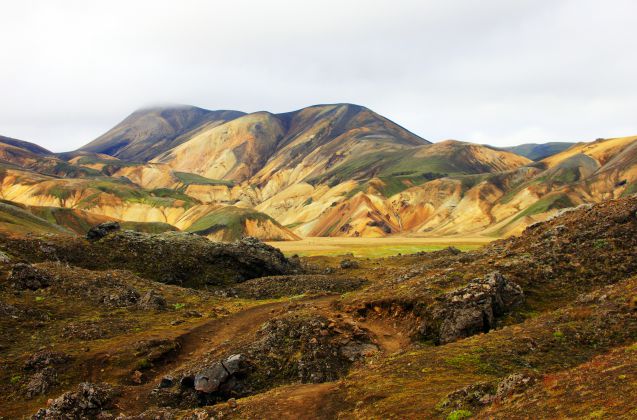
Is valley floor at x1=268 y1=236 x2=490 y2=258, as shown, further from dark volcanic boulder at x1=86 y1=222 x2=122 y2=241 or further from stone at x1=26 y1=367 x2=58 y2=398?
stone at x1=26 y1=367 x2=58 y2=398

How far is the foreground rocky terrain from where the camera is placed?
1638 cm

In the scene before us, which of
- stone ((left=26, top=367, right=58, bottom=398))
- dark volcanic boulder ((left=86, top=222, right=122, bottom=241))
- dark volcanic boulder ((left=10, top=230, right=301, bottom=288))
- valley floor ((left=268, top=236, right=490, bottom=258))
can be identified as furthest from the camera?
valley floor ((left=268, top=236, right=490, bottom=258))

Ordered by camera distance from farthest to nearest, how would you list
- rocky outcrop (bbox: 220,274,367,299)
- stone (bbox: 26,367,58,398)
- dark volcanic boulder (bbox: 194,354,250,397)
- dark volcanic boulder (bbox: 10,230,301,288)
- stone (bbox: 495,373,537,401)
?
rocky outcrop (bbox: 220,274,367,299) → dark volcanic boulder (bbox: 10,230,301,288) → stone (bbox: 26,367,58,398) → dark volcanic boulder (bbox: 194,354,250,397) → stone (bbox: 495,373,537,401)

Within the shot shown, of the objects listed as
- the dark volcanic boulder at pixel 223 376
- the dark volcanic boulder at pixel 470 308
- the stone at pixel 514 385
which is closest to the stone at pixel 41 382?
the dark volcanic boulder at pixel 223 376

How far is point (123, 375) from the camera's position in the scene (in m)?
26.0

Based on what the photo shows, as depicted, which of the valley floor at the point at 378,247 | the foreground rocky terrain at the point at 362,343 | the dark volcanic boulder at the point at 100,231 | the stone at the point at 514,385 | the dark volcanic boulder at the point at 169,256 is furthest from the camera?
the valley floor at the point at 378,247

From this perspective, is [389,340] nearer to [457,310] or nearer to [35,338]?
[457,310]

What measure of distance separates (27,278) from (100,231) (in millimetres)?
18472

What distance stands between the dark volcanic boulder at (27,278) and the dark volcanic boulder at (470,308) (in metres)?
28.8

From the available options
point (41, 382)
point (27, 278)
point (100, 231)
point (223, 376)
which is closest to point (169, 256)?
point (100, 231)

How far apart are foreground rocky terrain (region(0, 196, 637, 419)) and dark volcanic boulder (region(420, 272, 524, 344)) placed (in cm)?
8

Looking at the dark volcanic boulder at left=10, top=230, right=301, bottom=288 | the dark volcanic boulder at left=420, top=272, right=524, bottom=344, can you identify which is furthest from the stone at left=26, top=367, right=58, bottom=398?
the dark volcanic boulder at left=10, top=230, right=301, bottom=288

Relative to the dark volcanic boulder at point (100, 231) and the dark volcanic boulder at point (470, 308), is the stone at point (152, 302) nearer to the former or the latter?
the dark volcanic boulder at point (100, 231)

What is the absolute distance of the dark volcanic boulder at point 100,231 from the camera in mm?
53312
